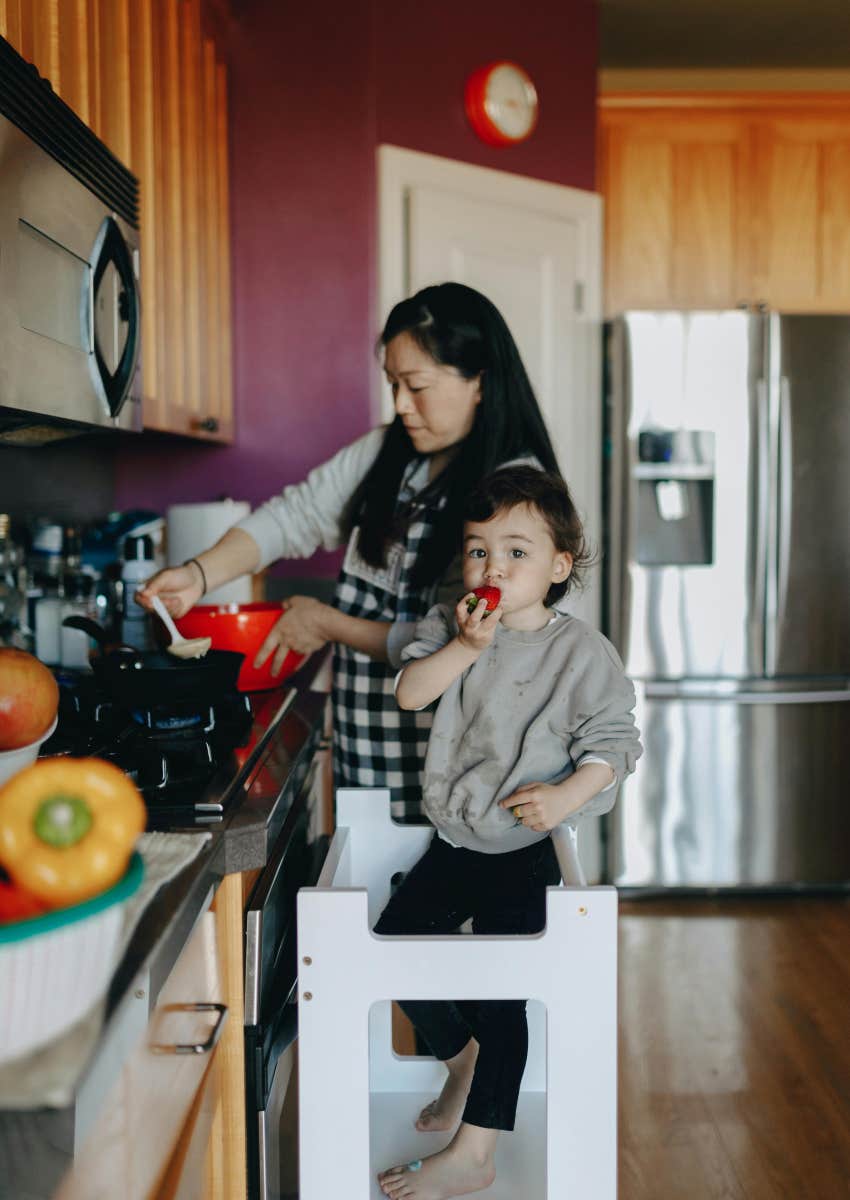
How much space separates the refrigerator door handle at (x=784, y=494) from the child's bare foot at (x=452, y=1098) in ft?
7.39

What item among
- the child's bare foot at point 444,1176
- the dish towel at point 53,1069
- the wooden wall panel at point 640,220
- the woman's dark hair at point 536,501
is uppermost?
the wooden wall panel at point 640,220

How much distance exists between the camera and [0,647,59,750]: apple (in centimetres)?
106

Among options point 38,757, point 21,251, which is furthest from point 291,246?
point 38,757

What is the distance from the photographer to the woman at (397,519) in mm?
1618

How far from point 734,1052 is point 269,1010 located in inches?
57.3

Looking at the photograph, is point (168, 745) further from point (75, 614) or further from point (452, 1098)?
point (75, 614)

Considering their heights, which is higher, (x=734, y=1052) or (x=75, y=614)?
(x=75, y=614)

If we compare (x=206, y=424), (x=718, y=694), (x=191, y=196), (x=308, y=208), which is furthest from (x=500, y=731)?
(x=718, y=694)

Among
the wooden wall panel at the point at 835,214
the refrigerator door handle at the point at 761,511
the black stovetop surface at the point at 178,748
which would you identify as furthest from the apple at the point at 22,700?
the wooden wall panel at the point at 835,214

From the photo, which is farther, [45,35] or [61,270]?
[45,35]

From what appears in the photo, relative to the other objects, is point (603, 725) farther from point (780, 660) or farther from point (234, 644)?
point (780, 660)

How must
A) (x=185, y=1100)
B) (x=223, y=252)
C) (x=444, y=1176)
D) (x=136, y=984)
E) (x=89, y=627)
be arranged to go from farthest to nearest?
(x=223, y=252), (x=89, y=627), (x=444, y=1176), (x=185, y=1100), (x=136, y=984)

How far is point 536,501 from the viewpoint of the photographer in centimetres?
144

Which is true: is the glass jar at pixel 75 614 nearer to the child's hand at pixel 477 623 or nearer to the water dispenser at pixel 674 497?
the child's hand at pixel 477 623
